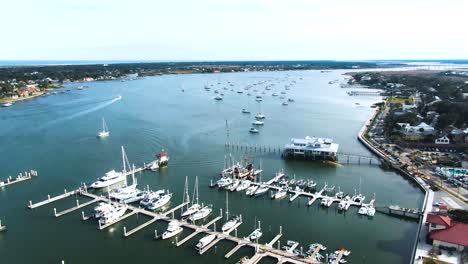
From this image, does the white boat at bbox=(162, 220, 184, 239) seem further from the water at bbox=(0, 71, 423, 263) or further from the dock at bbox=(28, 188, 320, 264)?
the water at bbox=(0, 71, 423, 263)

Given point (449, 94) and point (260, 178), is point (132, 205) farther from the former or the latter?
point (449, 94)

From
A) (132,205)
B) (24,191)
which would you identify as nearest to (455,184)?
(132,205)

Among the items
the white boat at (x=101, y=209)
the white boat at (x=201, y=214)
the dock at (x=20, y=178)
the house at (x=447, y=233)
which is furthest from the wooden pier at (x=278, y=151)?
the dock at (x=20, y=178)

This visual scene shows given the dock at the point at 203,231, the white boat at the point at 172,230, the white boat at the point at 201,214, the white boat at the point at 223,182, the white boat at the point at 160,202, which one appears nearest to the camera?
the dock at the point at 203,231

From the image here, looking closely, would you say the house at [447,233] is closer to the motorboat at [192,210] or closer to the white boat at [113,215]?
the motorboat at [192,210]

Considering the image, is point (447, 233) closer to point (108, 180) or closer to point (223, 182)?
point (223, 182)

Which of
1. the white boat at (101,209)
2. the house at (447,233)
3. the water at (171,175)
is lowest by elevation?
the water at (171,175)

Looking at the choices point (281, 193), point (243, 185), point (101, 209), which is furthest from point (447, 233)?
point (101, 209)
